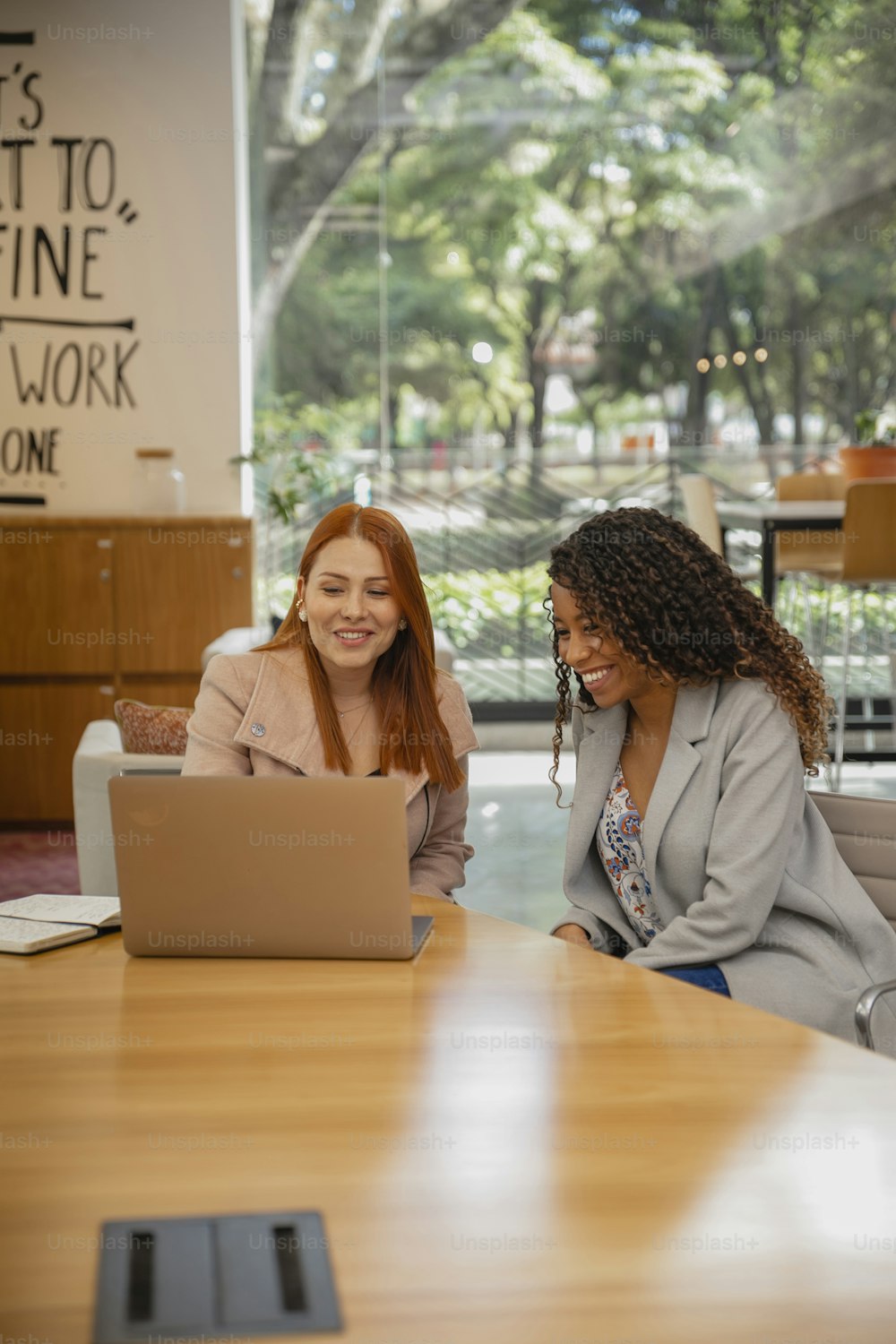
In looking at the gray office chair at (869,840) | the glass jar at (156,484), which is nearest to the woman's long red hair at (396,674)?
the gray office chair at (869,840)

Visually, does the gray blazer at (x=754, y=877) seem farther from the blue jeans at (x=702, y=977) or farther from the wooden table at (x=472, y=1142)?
the wooden table at (x=472, y=1142)

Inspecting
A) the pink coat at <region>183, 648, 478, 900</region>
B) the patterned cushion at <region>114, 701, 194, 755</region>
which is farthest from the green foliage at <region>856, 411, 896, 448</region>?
the pink coat at <region>183, 648, 478, 900</region>

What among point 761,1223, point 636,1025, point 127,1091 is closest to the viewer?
point 761,1223

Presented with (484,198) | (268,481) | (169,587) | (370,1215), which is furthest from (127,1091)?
(484,198)

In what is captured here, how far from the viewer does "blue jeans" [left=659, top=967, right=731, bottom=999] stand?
1.96 meters

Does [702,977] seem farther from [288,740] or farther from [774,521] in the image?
[774,521]

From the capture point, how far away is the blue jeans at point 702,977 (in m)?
1.96

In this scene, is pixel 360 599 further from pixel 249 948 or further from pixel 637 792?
pixel 249 948

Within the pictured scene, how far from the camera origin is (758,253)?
22.7ft

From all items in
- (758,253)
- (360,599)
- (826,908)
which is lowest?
(826,908)

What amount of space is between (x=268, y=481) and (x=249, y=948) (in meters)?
5.01

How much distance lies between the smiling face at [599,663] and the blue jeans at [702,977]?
1.40 feet

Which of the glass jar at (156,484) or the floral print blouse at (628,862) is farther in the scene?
the glass jar at (156,484)

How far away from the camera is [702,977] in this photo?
1965 mm
